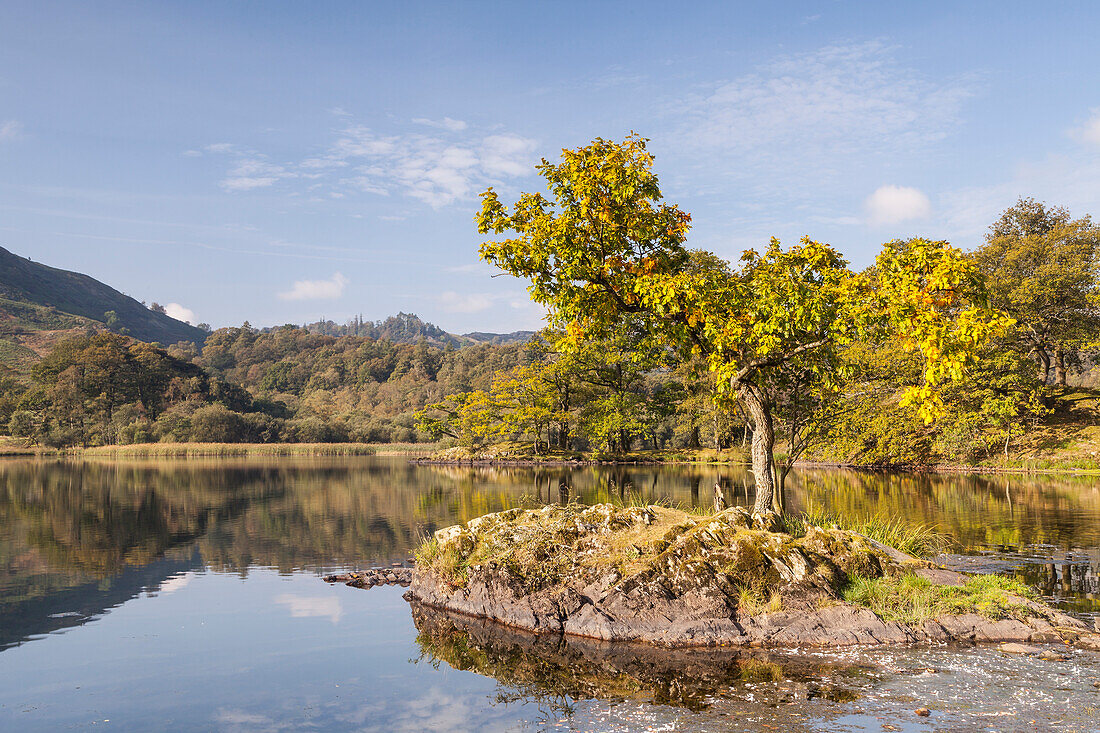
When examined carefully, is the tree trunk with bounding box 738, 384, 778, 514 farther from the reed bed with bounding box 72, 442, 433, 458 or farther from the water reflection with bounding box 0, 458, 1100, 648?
the reed bed with bounding box 72, 442, 433, 458

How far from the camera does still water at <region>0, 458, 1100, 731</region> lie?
8.23 meters

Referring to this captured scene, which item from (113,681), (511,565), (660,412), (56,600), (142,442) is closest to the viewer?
(113,681)

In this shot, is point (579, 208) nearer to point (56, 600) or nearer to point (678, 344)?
point (678, 344)

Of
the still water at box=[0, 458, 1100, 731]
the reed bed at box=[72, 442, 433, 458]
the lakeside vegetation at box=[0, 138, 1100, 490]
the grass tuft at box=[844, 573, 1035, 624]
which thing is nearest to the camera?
the still water at box=[0, 458, 1100, 731]

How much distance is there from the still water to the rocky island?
60 cm

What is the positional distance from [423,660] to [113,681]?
14.7 feet

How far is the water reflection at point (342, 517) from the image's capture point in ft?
53.0

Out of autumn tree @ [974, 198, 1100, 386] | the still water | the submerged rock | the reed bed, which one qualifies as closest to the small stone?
the still water

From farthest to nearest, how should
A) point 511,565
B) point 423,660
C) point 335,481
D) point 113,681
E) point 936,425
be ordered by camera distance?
point 936,425 → point 335,481 → point 511,565 → point 423,660 → point 113,681

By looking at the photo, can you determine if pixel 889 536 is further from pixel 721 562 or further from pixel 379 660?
pixel 379 660

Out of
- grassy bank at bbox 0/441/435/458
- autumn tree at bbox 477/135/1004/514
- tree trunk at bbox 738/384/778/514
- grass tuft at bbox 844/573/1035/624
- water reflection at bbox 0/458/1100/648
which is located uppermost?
autumn tree at bbox 477/135/1004/514

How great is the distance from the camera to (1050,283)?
47.2 meters

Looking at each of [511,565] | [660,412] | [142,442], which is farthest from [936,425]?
[142,442]

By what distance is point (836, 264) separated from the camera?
1592 centimetres
